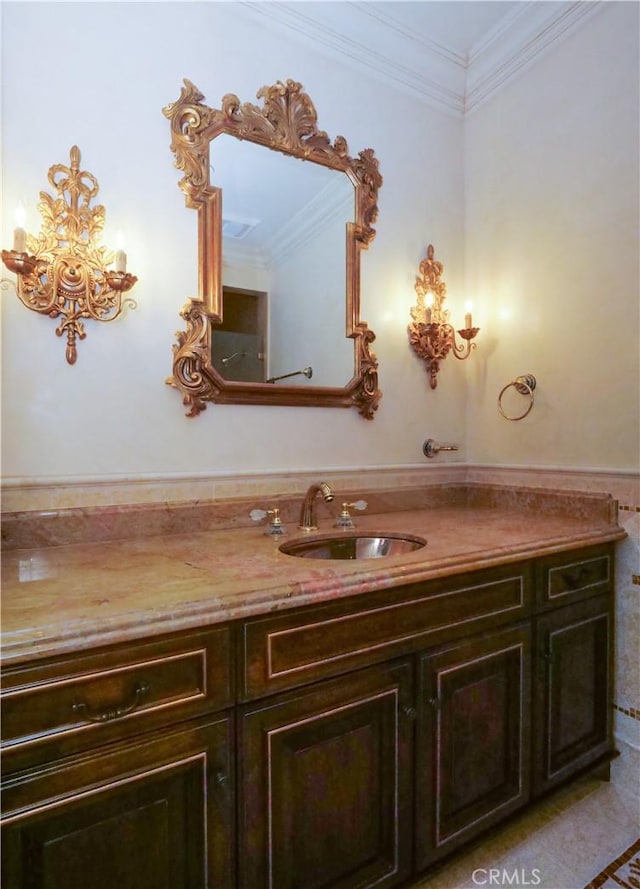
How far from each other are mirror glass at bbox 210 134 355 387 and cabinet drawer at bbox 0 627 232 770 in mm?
982

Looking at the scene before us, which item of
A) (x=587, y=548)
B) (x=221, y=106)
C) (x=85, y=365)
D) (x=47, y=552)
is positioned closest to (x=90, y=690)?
(x=47, y=552)

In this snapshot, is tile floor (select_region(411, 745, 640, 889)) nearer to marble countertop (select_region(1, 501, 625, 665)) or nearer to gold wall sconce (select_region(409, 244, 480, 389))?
marble countertop (select_region(1, 501, 625, 665))

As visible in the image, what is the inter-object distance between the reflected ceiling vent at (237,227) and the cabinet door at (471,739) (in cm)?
143

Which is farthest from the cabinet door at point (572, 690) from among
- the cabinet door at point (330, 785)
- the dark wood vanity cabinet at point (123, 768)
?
the dark wood vanity cabinet at point (123, 768)

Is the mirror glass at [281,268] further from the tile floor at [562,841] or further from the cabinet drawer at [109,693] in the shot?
the tile floor at [562,841]

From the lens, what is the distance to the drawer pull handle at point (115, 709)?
32.0 inches

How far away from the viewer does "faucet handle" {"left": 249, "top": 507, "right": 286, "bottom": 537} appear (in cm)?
156

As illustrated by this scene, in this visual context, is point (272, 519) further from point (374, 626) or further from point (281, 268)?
point (281, 268)

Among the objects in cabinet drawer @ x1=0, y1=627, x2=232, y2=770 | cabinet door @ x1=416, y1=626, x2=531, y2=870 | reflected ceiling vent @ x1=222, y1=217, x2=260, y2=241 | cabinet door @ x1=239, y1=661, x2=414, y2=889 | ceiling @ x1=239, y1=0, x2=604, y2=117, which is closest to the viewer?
cabinet drawer @ x1=0, y1=627, x2=232, y2=770

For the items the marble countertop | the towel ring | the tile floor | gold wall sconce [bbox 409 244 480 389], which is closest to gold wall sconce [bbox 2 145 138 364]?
the marble countertop

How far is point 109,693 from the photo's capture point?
0.84 m

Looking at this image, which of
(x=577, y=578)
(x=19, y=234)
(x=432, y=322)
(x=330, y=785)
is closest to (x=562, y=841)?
(x=577, y=578)

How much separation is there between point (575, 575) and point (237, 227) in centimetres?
159

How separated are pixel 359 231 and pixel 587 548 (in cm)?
141
